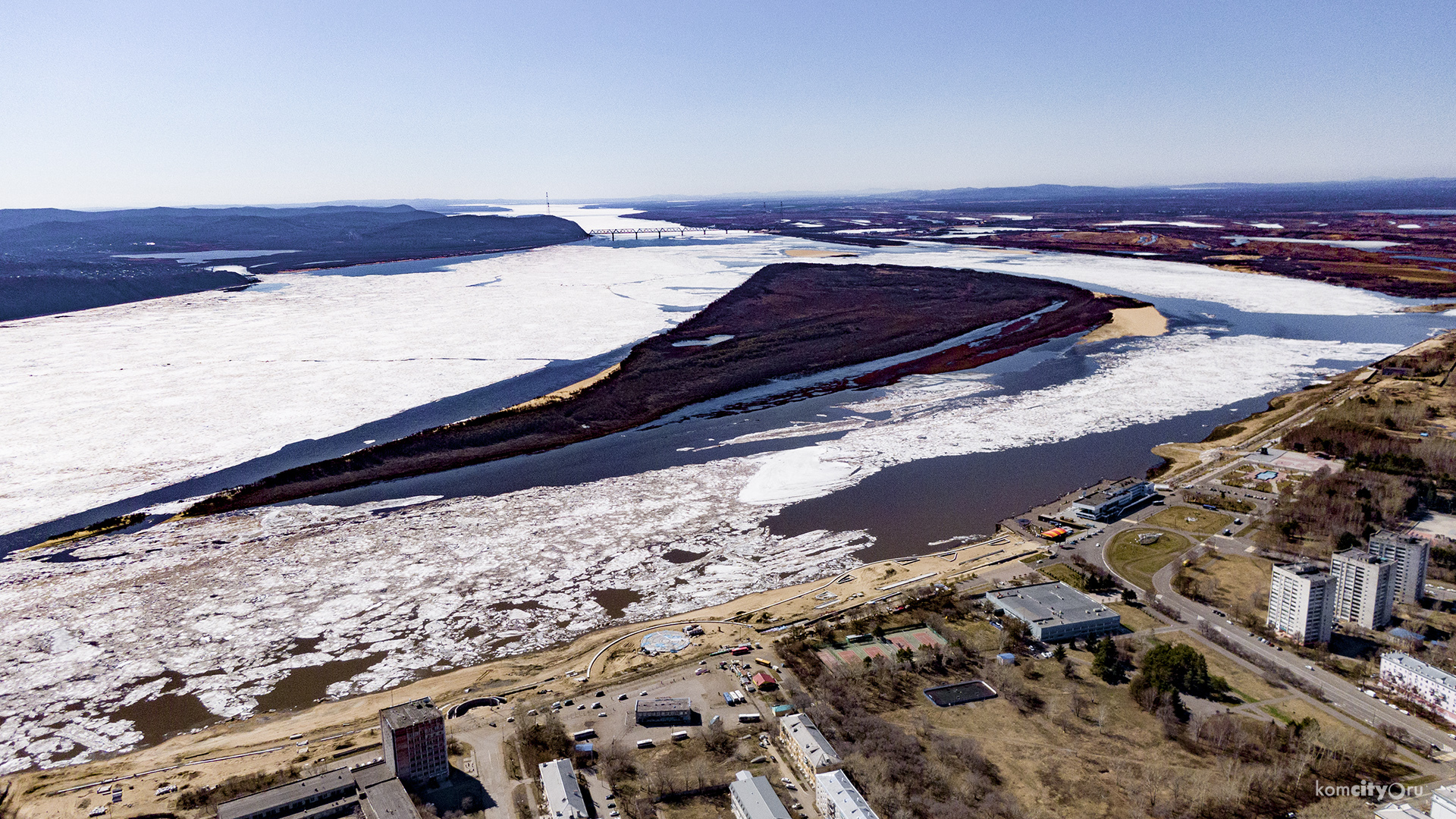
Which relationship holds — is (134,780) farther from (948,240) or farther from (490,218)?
(490,218)

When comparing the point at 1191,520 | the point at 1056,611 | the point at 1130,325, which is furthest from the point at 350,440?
the point at 1130,325

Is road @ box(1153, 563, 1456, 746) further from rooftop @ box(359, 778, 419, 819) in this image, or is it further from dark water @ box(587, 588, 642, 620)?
rooftop @ box(359, 778, 419, 819)

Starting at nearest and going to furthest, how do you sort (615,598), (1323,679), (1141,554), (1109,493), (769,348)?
(1323,679)
(615,598)
(1141,554)
(1109,493)
(769,348)

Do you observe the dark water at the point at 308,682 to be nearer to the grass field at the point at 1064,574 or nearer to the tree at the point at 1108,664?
the tree at the point at 1108,664

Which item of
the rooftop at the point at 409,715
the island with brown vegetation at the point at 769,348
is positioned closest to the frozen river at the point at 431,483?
the island with brown vegetation at the point at 769,348

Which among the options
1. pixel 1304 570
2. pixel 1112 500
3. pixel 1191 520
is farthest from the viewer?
pixel 1112 500

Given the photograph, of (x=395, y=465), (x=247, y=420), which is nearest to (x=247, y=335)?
(x=247, y=420)

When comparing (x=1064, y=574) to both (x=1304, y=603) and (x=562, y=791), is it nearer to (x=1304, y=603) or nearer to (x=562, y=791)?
(x=1304, y=603)
